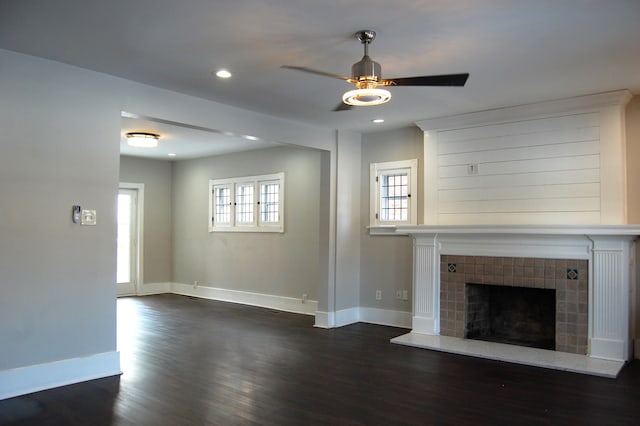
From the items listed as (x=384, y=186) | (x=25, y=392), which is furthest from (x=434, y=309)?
(x=25, y=392)

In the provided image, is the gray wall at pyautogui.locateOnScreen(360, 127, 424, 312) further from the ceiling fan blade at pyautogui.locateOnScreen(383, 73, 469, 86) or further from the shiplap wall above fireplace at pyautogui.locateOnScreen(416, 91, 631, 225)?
the ceiling fan blade at pyautogui.locateOnScreen(383, 73, 469, 86)

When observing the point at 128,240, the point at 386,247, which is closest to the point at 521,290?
the point at 386,247

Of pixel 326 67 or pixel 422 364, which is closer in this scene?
pixel 326 67

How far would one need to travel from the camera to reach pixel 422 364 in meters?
4.53

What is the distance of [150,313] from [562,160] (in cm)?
569

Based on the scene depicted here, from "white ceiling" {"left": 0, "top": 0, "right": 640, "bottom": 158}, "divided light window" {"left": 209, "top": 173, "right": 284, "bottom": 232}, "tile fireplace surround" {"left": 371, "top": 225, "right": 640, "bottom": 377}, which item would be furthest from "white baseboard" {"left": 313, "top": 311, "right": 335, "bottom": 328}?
"white ceiling" {"left": 0, "top": 0, "right": 640, "bottom": 158}

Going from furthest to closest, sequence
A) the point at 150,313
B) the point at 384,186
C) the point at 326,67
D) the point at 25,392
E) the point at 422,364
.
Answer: the point at 150,313 → the point at 384,186 → the point at 422,364 → the point at 326,67 → the point at 25,392

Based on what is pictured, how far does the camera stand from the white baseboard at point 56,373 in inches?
141

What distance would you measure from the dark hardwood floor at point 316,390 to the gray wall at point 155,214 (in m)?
3.87

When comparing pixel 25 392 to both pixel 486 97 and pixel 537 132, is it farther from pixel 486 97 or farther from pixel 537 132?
pixel 537 132

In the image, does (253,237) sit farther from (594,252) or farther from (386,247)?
(594,252)

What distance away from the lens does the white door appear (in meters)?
8.99

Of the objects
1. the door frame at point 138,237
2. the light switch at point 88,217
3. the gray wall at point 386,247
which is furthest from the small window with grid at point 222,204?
the light switch at point 88,217

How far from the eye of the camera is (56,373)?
12.5 feet
